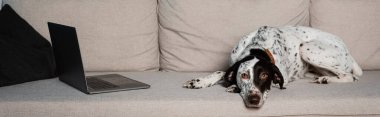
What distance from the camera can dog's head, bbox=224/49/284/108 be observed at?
7.62 ft

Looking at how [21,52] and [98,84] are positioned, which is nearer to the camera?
[98,84]

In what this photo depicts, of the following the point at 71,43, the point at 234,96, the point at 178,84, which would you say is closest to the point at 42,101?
the point at 71,43

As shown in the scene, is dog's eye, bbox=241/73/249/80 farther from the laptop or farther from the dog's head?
the laptop

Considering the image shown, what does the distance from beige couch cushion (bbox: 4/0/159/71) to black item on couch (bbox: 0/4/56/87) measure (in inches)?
4.4

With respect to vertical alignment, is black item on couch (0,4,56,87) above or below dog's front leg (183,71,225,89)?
above

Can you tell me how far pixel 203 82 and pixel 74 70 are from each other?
683 mm

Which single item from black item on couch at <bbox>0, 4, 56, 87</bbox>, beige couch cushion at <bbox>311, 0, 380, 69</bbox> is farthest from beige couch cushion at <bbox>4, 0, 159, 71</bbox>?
beige couch cushion at <bbox>311, 0, 380, 69</bbox>

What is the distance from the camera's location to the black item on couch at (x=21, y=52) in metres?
2.55

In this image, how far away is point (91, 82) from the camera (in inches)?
101

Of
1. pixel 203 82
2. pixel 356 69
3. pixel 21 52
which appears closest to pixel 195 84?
pixel 203 82

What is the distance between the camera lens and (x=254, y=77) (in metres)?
2.42

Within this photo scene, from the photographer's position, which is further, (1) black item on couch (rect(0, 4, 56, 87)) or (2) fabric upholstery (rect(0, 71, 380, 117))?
(1) black item on couch (rect(0, 4, 56, 87))

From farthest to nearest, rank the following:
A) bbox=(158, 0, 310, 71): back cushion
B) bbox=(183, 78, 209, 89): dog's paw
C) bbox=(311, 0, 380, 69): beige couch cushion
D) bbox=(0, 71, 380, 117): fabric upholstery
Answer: bbox=(311, 0, 380, 69): beige couch cushion
bbox=(158, 0, 310, 71): back cushion
bbox=(183, 78, 209, 89): dog's paw
bbox=(0, 71, 380, 117): fabric upholstery

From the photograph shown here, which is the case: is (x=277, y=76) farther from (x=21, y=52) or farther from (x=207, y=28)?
(x=21, y=52)
